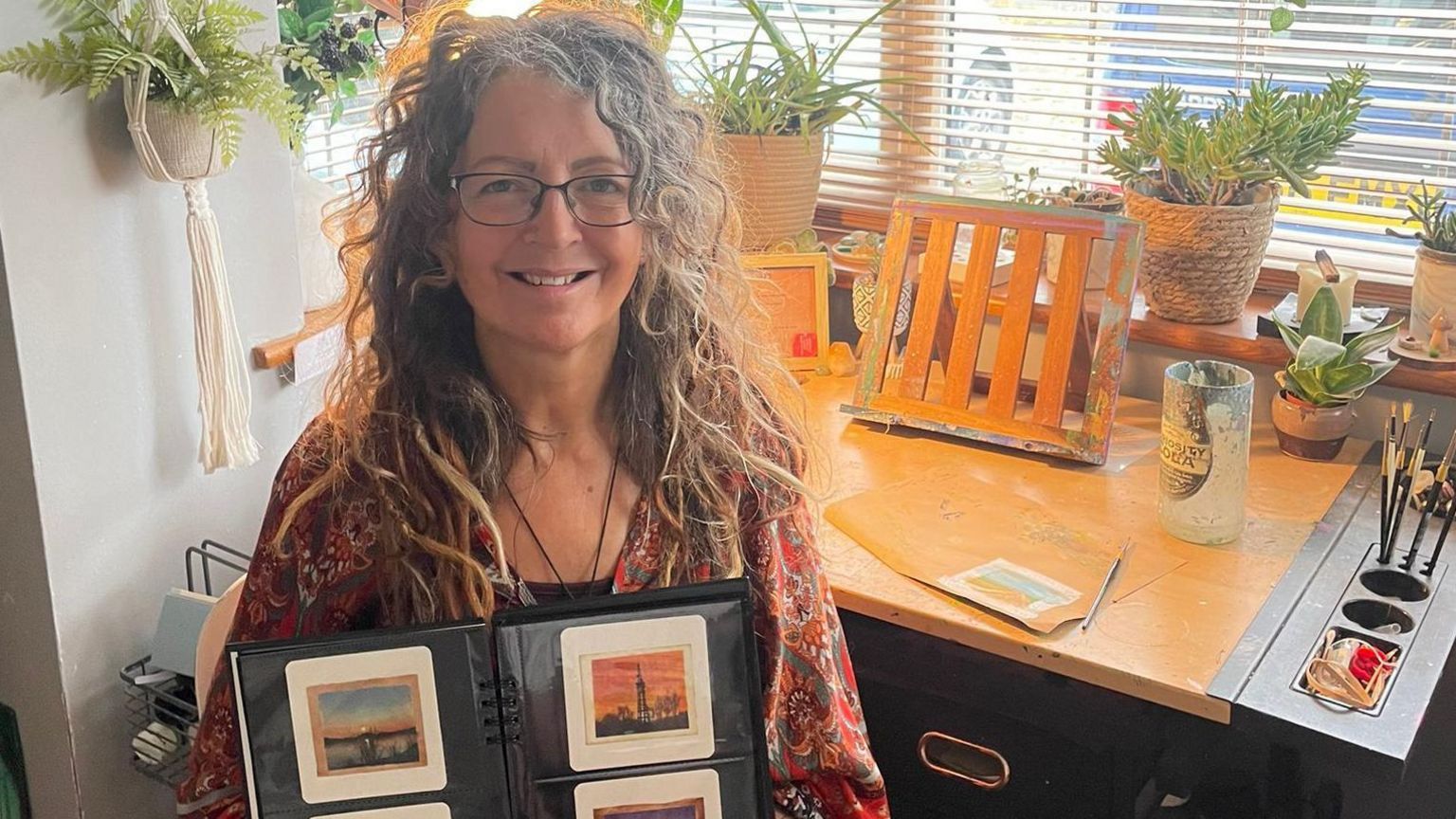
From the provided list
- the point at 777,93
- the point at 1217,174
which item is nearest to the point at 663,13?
the point at 777,93

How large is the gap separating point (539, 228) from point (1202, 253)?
3.37 ft

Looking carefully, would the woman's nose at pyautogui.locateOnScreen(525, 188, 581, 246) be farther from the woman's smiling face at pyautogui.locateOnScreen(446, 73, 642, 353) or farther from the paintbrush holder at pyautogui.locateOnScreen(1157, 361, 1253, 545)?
the paintbrush holder at pyautogui.locateOnScreen(1157, 361, 1253, 545)

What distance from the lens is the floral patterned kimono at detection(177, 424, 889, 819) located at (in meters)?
1.16

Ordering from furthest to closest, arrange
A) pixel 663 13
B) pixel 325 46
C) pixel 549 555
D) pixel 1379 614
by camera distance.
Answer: pixel 663 13
pixel 325 46
pixel 1379 614
pixel 549 555

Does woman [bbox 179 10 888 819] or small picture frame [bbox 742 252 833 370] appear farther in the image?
small picture frame [bbox 742 252 833 370]

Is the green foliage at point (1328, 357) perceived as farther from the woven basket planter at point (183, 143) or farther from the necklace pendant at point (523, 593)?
the woven basket planter at point (183, 143)

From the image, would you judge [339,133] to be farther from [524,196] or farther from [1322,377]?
[1322,377]

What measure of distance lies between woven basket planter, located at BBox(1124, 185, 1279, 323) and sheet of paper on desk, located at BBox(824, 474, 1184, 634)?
0.41 metres

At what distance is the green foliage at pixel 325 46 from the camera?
1.71 metres

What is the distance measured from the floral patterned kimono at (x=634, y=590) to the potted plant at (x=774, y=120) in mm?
860

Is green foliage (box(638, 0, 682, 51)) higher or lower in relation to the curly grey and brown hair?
higher

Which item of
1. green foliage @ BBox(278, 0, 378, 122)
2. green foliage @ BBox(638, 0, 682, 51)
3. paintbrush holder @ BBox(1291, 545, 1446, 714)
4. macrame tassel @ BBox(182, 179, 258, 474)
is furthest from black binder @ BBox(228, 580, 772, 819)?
green foliage @ BBox(638, 0, 682, 51)

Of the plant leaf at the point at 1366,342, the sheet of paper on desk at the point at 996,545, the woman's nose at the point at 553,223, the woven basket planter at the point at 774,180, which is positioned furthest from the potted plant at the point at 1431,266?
the woman's nose at the point at 553,223

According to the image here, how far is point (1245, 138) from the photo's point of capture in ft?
5.50
